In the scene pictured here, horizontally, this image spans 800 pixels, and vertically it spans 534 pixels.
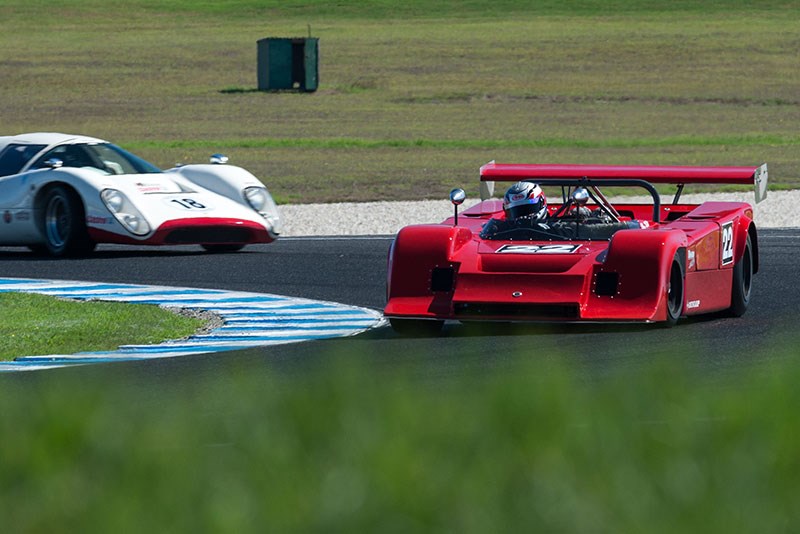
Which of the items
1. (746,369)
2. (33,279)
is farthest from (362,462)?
(33,279)

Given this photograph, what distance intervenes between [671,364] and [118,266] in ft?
35.7

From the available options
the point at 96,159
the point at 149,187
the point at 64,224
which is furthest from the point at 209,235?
the point at 96,159

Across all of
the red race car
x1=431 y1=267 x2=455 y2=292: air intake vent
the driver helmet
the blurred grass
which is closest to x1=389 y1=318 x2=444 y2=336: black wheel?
the red race car

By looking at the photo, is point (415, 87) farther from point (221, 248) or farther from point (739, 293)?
point (739, 293)

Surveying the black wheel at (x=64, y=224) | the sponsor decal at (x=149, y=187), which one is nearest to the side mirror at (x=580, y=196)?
the sponsor decal at (x=149, y=187)

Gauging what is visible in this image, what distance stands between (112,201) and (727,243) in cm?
641

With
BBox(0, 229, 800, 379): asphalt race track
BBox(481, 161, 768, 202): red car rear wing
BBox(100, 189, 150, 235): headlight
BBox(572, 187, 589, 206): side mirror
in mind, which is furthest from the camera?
BBox(100, 189, 150, 235): headlight

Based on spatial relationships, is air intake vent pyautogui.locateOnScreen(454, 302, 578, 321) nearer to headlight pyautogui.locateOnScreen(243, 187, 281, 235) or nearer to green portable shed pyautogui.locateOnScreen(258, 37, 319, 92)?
headlight pyautogui.locateOnScreen(243, 187, 281, 235)

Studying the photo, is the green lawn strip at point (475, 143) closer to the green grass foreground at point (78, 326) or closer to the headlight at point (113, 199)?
the headlight at point (113, 199)

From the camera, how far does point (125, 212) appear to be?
1506 centimetres

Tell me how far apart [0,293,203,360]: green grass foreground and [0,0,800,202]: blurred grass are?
12.2 metres

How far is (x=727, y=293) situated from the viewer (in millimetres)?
10664

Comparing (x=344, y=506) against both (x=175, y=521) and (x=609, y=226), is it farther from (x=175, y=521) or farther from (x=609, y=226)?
(x=609, y=226)

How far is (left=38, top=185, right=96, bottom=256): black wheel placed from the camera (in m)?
15.4
